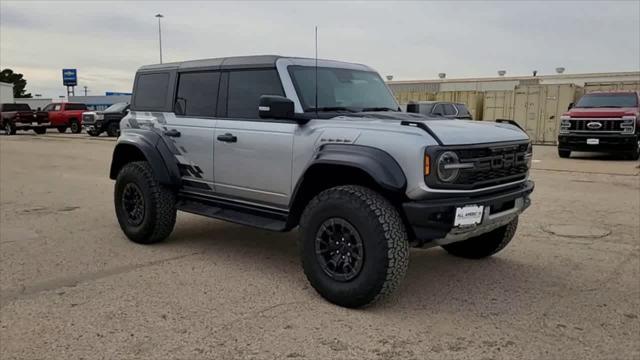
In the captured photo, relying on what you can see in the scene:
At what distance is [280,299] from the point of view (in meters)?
4.25

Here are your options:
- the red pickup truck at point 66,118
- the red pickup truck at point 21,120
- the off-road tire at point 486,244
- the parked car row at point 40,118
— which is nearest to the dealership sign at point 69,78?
the parked car row at point 40,118

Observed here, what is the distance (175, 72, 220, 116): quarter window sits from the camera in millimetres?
5359

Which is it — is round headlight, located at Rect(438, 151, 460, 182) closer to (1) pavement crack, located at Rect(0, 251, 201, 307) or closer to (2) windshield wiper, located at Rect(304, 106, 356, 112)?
(2) windshield wiper, located at Rect(304, 106, 356, 112)

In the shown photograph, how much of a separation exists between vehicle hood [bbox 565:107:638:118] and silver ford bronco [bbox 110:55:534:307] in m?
10.9

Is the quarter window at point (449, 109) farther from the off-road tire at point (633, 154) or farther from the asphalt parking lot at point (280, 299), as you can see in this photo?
the asphalt parking lot at point (280, 299)

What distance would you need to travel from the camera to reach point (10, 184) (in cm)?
1038

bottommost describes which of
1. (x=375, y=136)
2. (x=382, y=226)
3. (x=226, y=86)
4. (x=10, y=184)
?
(x=10, y=184)

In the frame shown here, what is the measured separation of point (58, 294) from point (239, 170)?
178 cm

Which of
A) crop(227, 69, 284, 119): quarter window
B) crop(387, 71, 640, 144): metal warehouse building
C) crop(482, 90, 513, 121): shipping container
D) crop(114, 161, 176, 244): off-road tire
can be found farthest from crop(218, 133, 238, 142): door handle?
crop(482, 90, 513, 121): shipping container

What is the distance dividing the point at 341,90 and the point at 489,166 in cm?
162

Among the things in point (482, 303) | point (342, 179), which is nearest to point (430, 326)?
point (482, 303)

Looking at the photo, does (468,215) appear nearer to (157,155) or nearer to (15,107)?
(157,155)

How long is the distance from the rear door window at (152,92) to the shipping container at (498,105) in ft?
66.3

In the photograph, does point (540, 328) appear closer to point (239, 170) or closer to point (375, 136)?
point (375, 136)
